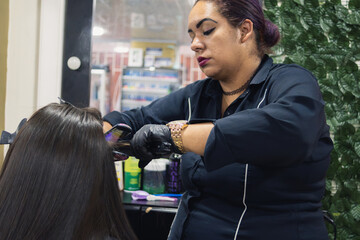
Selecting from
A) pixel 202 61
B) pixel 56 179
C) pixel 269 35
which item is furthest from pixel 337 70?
pixel 56 179

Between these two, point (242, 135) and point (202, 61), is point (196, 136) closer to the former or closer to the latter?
point (242, 135)

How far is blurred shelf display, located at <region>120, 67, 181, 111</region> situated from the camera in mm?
5684

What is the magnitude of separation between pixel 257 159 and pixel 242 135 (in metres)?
0.07

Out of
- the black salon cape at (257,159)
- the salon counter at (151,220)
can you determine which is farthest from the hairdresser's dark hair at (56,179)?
the salon counter at (151,220)

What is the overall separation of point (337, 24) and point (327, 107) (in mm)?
Answer: 430

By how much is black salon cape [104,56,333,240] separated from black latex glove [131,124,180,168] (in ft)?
0.35

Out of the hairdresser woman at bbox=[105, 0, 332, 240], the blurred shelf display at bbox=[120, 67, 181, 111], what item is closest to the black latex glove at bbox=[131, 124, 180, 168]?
the hairdresser woman at bbox=[105, 0, 332, 240]

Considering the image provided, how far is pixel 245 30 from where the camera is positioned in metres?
1.15

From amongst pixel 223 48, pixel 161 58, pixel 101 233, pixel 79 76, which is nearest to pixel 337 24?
pixel 223 48

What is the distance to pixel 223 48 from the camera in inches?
44.2

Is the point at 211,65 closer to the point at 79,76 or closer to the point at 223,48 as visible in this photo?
the point at 223,48

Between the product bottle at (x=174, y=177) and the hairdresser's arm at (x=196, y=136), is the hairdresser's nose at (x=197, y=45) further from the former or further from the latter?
the product bottle at (x=174, y=177)

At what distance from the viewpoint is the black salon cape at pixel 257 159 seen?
807 millimetres

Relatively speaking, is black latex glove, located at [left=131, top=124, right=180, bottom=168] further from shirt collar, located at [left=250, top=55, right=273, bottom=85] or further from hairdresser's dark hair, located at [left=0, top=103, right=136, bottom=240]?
shirt collar, located at [left=250, top=55, right=273, bottom=85]
